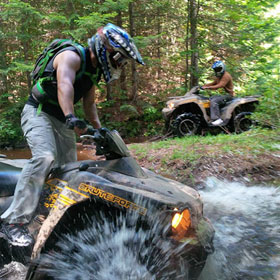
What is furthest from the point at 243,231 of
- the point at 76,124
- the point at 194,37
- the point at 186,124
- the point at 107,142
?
the point at 194,37

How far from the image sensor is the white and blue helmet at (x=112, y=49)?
268cm

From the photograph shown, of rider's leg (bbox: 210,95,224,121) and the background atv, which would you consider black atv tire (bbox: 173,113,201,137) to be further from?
rider's leg (bbox: 210,95,224,121)

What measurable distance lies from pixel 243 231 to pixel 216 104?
7.07 metres

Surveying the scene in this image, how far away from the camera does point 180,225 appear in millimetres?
2188

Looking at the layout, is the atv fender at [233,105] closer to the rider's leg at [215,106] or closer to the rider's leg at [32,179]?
the rider's leg at [215,106]

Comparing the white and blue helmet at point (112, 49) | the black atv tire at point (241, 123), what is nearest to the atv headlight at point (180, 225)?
the white and blue helmet at point (112, 49)

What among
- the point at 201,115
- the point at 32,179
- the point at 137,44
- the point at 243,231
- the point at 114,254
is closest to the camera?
the point at 114,254

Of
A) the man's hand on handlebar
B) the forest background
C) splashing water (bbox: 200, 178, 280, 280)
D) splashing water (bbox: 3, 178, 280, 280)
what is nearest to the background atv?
the forest background

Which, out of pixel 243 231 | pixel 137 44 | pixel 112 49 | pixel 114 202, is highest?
pixel 137 44

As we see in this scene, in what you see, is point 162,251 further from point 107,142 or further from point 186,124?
point 186,124

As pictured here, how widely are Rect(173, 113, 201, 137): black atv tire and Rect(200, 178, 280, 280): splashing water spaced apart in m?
4.52

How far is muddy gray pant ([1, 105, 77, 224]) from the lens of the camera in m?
2.60

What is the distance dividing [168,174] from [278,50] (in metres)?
5.08

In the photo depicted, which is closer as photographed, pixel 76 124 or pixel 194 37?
pixel 76 124
